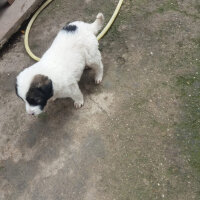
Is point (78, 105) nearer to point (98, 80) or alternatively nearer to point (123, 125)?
point (98, 80)

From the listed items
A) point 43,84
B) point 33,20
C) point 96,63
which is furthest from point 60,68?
point 33,20

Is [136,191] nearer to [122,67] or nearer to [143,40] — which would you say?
[122,67]

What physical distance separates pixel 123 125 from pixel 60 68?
Result: 4.42ft

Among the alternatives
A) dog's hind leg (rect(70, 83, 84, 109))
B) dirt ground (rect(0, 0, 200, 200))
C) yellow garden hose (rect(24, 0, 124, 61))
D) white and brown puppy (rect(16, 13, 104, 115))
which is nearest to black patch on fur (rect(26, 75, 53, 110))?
white and brown puppy (rect(16, 13, 104, 115))

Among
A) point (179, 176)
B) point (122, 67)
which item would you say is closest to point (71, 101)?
point (122, 67)

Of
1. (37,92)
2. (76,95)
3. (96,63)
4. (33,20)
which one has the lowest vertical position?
(76,95)

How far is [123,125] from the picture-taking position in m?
4.13

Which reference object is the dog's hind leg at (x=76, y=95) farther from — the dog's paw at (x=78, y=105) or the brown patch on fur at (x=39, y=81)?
the brown patch on fur at (x=39, y=81)

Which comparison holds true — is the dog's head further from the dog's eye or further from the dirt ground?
the dirt ground

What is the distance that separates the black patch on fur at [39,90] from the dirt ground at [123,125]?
103 centimetres

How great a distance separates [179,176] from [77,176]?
1.45 metres

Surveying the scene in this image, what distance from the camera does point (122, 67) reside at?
473 centimetres

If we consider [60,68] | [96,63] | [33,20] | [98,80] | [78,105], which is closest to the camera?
[60,68]

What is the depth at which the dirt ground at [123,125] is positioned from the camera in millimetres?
3713
